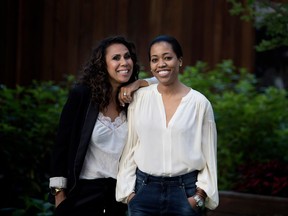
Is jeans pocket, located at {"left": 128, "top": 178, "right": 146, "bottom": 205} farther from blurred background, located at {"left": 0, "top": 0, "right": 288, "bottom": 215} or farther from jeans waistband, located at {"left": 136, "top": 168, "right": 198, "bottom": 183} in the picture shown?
blurred background, located at {"left": 0, "top": 0, "right": 288, "bottom": 215}

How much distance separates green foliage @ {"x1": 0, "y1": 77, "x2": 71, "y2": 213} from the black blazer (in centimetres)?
292

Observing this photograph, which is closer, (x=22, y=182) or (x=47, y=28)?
(x=22, y=182)

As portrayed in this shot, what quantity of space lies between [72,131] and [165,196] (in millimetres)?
733

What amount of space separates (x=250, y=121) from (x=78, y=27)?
3560mm

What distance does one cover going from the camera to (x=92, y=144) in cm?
424

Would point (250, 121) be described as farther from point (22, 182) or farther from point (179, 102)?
point (179, 102)

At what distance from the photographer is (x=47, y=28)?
9.92m

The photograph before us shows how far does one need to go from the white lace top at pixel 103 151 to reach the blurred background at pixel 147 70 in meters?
2.24

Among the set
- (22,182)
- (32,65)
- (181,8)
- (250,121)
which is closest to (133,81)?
(250,121)

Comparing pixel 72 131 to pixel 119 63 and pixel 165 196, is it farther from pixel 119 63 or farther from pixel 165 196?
pixel 165 196

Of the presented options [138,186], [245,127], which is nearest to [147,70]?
[245,127]

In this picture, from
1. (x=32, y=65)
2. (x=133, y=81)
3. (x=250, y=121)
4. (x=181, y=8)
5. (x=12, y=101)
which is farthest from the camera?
(x=32, y=65)

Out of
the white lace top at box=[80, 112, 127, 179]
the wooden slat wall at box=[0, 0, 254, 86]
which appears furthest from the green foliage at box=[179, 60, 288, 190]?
the white lace top at box=[80, 112, 127, 179]

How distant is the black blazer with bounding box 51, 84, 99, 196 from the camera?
420 cm
